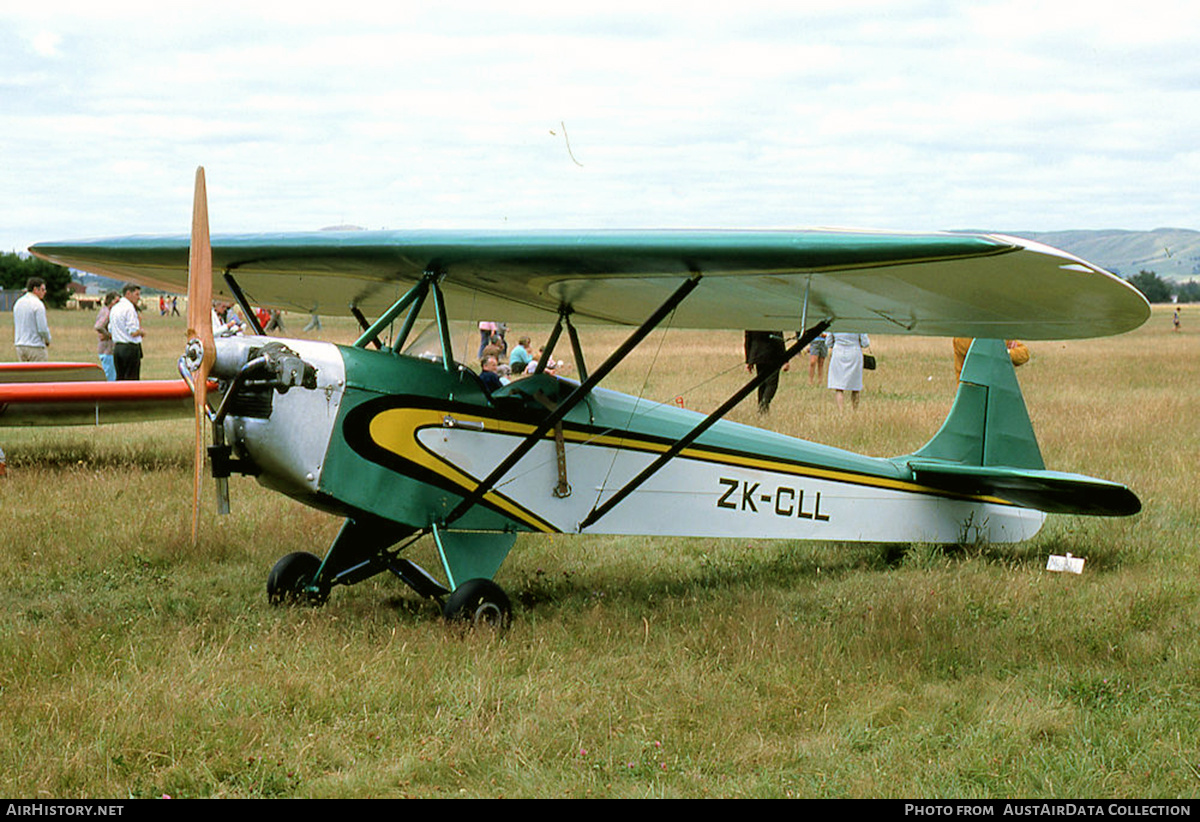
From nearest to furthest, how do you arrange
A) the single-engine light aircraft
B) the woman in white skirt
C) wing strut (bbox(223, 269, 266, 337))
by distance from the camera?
the single-engine light aircraft → wing strut (bbox(223, 269, 266, 337)) → the woman in white skirt

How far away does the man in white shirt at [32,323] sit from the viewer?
49.6ft

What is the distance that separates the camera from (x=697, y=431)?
20.8 feet

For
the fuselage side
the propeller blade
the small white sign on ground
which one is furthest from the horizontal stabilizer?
the propeller blade

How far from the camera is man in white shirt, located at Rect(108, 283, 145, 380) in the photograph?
15516 mm

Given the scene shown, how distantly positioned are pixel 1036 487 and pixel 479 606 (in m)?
4.30

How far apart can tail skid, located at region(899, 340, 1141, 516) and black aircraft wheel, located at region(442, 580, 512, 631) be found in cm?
354

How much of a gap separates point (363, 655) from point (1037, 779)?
315 centimetres

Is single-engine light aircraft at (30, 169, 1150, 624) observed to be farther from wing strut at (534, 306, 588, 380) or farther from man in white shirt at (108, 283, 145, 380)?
man in white shirt at (108, 283, 145, 380)

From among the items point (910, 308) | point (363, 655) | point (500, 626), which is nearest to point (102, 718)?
point (363, 655)

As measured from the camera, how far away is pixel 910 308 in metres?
6.20

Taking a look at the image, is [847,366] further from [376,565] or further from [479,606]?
[479,606]

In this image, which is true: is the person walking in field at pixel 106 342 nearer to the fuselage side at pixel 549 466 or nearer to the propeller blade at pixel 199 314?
the propeller blade at pixel 199 314

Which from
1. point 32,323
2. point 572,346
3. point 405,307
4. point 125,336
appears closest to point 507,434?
point 572,346

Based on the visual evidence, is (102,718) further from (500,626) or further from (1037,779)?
(1037,779)
